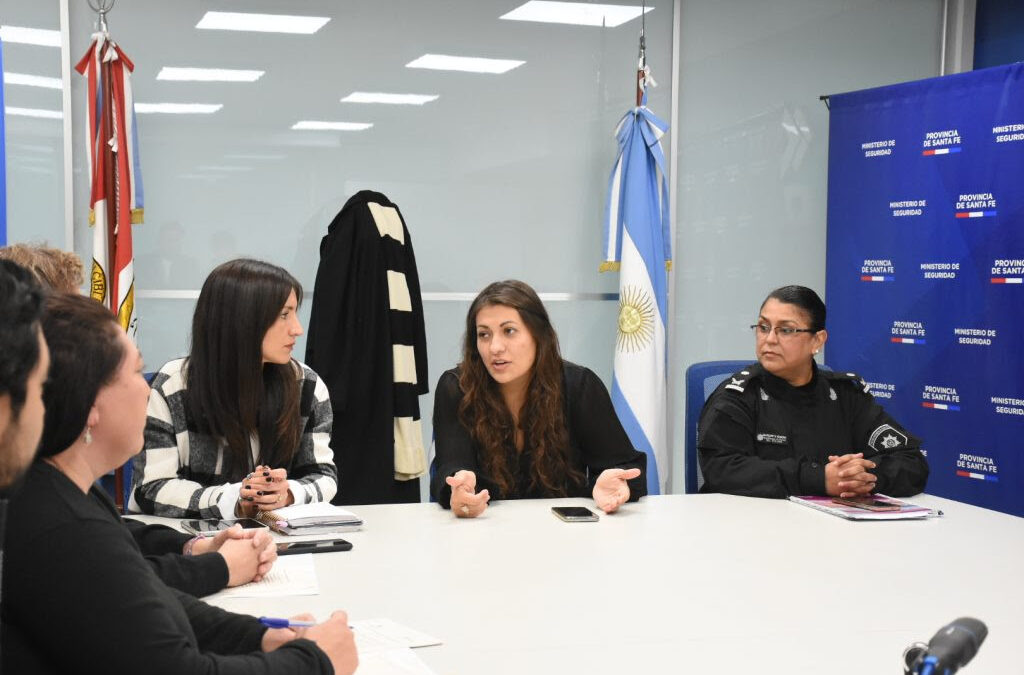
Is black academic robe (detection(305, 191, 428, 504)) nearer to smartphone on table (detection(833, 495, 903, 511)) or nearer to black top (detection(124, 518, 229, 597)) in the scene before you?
smartphone on table (detection(833, 495, 903, 511))

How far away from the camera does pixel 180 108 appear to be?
4.71 metres

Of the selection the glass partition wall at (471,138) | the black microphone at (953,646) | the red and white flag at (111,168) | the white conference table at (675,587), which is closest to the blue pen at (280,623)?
the white conference table at (675,587)

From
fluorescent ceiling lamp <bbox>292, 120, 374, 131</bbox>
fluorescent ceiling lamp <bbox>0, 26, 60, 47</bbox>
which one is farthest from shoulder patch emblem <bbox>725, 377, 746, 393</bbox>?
fluorescent ceiling lamp <bbox>0, 26, 60, 47</bbox>

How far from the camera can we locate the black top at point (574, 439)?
10.3ft

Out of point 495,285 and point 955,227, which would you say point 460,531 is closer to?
point 495,285

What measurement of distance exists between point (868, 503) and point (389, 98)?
3.11 meters

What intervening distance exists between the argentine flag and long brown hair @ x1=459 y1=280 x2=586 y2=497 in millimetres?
1770

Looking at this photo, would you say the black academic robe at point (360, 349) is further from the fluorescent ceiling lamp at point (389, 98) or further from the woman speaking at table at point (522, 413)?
the woman speaking at table at point (522, 413)

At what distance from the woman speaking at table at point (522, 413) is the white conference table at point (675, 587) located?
0.26 metres

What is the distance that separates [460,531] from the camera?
260cm

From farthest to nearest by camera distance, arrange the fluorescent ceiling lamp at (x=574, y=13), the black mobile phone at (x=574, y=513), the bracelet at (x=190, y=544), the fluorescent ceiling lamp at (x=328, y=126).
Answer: the fluorescent ceiling lamp at (x=574, y=13), the fluorescent ceiling lamp at (x=328, y=126), the black mobile phone at (x=574, y=513), the bracelet at (x=190, y=544)

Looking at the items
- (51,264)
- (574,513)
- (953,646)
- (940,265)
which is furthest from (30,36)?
(953,646)

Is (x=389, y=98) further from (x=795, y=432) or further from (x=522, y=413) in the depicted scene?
(x=795, y=432)

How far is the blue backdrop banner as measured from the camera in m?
4.53
